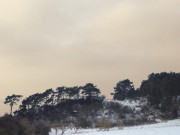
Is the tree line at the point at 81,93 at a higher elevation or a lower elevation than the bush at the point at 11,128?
higher

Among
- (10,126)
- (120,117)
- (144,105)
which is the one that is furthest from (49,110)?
(10,126)

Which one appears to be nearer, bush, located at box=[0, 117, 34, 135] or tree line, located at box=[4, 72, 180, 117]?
bush, located at box=[0, 117, 34, 135]

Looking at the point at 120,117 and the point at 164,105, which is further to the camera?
the point at 120,117

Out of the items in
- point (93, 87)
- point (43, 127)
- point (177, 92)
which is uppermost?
point (93, 87)

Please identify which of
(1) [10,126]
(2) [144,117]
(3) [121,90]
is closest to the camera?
(1) [10,126]

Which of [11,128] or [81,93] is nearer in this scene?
[11,128]

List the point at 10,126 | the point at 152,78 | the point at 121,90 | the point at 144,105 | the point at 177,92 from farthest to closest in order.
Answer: the point at 121,90 < the point at 152,78 < the point at 144,105 < the point at 177,92 < the point at 10,126

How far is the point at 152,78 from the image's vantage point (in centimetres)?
7362

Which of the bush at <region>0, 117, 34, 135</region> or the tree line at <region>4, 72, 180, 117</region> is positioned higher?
the tree line at <region>4, 72, 180, 117</region>

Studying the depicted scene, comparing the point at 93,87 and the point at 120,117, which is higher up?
the point at 93,87

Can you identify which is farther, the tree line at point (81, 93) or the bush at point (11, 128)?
the tree line at point (81, 93)

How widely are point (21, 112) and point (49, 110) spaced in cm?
670

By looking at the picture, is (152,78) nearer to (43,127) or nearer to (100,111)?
(100,111)

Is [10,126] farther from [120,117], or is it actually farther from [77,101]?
[77,101]
